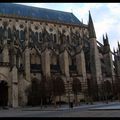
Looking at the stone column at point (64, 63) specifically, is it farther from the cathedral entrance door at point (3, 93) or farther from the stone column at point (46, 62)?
the cathedral entrance door at point (3, 93)

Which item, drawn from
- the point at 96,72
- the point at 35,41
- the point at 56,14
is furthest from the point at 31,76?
the point at 56,14

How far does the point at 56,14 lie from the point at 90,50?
17.0m

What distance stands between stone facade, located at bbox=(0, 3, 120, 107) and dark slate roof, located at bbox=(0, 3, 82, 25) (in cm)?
208

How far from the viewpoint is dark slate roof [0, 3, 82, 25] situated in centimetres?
6065

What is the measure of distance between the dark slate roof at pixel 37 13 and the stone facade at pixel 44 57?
2.08m

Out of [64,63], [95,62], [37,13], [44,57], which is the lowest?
[64,63]

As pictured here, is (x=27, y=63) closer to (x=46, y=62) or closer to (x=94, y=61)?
(x=46, y=62)

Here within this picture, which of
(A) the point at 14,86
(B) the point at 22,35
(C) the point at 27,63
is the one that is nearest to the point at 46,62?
(C) the point at 27,63

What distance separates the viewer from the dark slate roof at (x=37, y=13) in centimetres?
6065

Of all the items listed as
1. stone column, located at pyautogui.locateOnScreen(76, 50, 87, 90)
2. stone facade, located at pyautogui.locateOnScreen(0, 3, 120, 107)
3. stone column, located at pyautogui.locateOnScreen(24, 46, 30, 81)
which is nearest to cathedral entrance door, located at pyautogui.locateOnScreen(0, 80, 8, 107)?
stone facade, located at pyautogui.locateOnScreen(0, 3, 120, 107)

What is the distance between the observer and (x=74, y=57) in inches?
2158

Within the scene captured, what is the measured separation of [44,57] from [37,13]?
61.5ft

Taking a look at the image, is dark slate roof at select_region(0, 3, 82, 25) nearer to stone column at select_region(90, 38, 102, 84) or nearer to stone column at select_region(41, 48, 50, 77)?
stone column at select_region(90, 38, 102, 84)

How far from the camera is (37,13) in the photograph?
64.2 m
